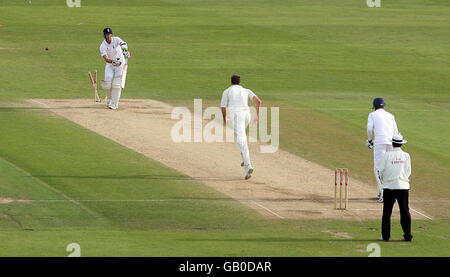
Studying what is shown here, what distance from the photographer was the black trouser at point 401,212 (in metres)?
16.1

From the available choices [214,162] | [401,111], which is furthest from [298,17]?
[214,162]

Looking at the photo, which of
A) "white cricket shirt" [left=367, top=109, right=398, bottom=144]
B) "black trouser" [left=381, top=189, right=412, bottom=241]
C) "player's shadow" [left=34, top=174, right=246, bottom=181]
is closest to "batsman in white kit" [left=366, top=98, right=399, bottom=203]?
"white cricket shirt" [left=367, top=109, right=398, bottom=144]

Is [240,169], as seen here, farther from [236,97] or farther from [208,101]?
[208,101]

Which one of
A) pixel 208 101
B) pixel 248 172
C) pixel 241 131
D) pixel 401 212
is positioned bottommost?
pixel 401 212

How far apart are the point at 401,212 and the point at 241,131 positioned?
17.4 feet

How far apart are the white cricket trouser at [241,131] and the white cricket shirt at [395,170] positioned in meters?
4.60

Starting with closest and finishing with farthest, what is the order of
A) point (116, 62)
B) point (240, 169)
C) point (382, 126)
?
point (382, 126) → point (240, 169) → point (116, 62)

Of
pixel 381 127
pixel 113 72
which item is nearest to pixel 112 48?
pixel 113 72

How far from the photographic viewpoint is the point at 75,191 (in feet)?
63.3

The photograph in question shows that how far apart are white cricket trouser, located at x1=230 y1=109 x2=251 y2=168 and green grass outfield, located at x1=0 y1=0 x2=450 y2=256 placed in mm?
1339

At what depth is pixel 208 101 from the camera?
101ft

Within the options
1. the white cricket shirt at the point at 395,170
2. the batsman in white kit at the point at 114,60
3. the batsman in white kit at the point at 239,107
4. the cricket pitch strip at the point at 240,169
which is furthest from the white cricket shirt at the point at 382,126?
the batsman in white kit at the point at 114,60

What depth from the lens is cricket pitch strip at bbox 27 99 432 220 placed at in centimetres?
1869

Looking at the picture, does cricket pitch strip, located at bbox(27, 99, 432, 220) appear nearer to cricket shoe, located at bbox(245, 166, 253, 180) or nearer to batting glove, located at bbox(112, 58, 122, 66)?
cricket shoe, located at bbox(245, 166, 253, 180)
